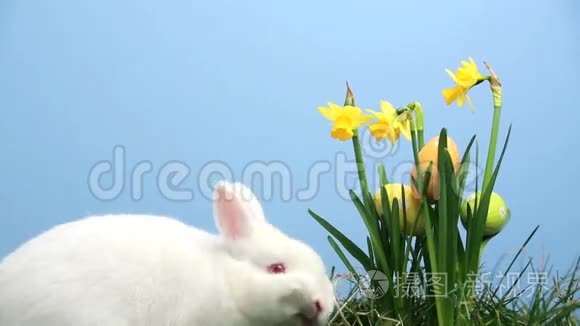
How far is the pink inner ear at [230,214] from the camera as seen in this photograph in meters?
0.84

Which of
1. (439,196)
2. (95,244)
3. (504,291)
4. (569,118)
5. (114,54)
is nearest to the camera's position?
(95,244)

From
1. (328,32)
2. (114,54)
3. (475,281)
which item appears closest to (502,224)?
(475,281)

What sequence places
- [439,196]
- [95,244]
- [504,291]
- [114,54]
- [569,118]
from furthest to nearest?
[569,118]
[114,54]
[504,291]
[439,196]
[95,244]

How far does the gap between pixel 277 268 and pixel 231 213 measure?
0.09 meters

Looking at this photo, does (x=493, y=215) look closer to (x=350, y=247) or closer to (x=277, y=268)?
(x=350, y=247)

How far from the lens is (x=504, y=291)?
1039mm

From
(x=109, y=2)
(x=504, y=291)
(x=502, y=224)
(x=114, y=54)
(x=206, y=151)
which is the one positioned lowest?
(x=504, y=291)

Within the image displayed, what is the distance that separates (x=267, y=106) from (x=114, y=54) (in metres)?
0.33

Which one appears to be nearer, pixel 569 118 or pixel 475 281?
pixel 475 281

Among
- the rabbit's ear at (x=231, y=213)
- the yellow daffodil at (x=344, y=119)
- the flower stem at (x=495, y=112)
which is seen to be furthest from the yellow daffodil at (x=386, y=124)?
the rabbit's ear at (x=231, y=213)

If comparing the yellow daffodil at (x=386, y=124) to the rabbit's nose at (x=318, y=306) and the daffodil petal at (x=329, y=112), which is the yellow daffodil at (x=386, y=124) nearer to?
the daffodil petal at (x=329, y=112)

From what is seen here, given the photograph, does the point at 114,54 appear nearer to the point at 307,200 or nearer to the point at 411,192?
the point at 307,200

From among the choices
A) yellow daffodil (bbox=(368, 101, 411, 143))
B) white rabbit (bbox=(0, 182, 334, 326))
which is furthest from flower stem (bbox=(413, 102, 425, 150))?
white rabbit (bbox=(0, 182, 334, 326))

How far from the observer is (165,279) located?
2.62 feet
